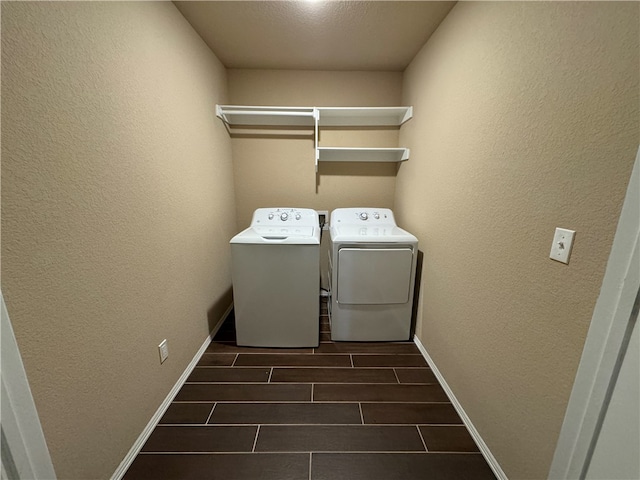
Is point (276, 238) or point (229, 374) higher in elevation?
point (276, 238)

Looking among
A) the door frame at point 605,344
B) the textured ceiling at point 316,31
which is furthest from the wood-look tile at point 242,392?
the textured ceiling at point 316,31

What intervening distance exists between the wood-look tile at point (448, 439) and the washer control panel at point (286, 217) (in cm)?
158

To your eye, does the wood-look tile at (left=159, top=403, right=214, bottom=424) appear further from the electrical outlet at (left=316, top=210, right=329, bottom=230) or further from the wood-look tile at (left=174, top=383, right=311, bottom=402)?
the electrical outlet at (left=316, top=210, right=329, bottom=230)

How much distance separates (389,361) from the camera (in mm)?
1749

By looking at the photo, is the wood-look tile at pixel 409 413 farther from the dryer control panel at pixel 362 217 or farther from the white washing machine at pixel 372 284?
the dryer control panel at pixel 362 217

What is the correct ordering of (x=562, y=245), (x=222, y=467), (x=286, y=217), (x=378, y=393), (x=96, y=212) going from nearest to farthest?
1. (x=562, y=245)
2. (x=96, y=212)
3. (x=222, y=467)
4. (x=378, y=393)
5. (x=286, y=217)

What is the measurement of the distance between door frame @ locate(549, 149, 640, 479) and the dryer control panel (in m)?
1.59

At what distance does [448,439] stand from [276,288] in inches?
51.2

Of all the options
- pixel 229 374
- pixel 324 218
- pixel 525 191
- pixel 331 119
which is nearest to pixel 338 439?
pixel 229 374

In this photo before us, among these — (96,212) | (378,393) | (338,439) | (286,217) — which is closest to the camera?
(96,212)

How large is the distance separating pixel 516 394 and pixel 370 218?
1.54 meters

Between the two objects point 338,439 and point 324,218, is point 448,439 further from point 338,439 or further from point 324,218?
point 324,218

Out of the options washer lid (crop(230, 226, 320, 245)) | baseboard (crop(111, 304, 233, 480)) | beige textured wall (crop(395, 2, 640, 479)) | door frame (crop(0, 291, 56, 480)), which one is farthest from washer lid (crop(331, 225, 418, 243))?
door frame (crop(0, 291, 56, 480))

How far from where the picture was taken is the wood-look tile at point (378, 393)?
143cm
